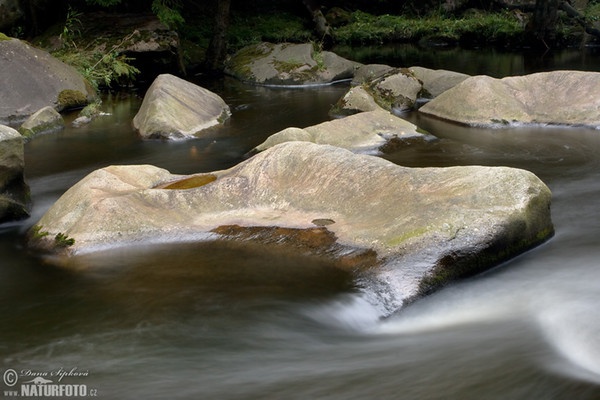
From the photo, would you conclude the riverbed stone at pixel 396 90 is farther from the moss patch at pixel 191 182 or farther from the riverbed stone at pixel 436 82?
the moss patch at pixel 191 182

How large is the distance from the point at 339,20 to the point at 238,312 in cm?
2295

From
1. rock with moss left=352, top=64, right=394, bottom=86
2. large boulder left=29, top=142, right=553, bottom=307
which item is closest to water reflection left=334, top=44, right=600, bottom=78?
rock with moss left=352, top=64, right=394, bottom=86

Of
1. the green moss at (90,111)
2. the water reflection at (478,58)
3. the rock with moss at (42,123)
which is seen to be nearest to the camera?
the rock with moss at (42,123)

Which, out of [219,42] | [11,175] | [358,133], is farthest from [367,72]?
[11,175]

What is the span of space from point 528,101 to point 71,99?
8554 millimetres

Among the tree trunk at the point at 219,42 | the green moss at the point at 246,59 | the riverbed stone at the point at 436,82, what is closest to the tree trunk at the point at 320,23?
the green moss at the point at 246,59

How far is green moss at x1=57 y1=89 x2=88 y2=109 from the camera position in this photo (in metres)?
13.0

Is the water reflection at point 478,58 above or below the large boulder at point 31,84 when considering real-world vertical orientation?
below

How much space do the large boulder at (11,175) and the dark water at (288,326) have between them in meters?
0.23

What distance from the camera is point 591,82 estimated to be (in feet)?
36.0

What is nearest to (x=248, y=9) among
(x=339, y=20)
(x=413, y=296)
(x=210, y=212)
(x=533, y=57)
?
(x=339, y=20)

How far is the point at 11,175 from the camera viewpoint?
712 centimetres

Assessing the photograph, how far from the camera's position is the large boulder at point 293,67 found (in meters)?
16.1

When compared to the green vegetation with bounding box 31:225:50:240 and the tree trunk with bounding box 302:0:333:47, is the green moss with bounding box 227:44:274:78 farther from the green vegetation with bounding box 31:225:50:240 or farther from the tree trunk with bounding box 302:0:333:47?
the green vegetation with bounding box 31:225:50:240
